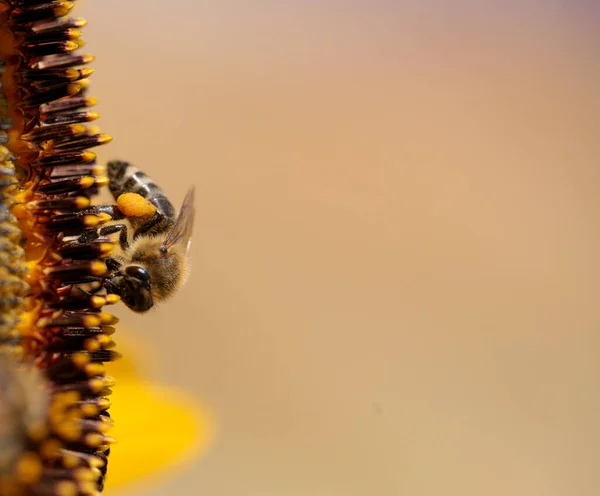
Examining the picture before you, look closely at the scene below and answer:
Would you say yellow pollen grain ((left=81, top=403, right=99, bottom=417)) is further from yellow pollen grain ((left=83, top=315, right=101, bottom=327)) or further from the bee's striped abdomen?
the bee's striped abdomen

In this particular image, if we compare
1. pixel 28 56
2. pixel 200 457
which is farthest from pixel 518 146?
pixel 28 56

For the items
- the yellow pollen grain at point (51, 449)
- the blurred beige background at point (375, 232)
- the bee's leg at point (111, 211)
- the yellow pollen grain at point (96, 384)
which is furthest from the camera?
the blurred beige background at point (375, 232)

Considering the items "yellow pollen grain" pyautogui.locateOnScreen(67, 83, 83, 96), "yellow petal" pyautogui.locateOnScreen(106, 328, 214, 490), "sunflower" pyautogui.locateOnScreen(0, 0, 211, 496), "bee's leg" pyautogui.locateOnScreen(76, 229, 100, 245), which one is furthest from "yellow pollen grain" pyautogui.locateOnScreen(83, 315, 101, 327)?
"yellow petal" pyautogui.locateOnScreen(106, 328, 214, 490)

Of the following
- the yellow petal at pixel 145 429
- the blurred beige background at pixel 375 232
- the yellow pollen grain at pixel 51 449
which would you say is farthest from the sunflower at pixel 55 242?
the blurred beige background at pixel 375 232

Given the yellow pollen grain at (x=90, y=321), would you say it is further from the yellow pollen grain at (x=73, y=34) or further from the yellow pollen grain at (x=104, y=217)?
the yellow pollen grain at (x=73, y=34)

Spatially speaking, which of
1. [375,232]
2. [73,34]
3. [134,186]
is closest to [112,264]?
[134,186]

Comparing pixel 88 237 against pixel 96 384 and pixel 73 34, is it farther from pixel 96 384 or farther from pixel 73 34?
pixel 73 34
